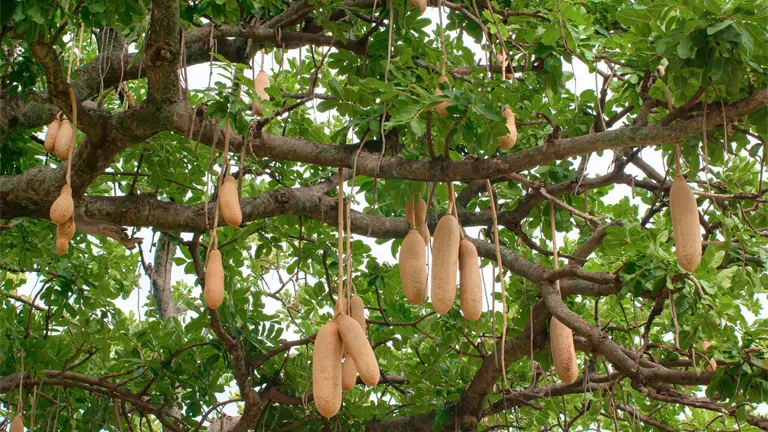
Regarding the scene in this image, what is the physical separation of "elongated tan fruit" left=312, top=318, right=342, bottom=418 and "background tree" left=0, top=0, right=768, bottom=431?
0.50 meters

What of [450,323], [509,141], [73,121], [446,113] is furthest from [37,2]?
[450,323]

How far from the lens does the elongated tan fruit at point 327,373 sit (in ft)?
5.85

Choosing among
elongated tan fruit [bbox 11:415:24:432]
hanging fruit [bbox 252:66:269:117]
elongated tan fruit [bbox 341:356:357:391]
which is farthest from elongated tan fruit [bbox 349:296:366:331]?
elongated tan fruit [bbox 11:415:24:432]

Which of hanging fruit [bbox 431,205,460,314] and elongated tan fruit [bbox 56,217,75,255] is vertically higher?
elongated tan fruit [bbox 56,217,75,255]

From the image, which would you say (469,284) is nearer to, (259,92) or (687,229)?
(687,229)

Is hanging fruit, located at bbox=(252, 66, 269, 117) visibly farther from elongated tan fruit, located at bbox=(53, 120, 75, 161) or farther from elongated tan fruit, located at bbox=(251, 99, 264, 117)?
elongated tan fruit, located at bbox=(53, 120, 75, 161)

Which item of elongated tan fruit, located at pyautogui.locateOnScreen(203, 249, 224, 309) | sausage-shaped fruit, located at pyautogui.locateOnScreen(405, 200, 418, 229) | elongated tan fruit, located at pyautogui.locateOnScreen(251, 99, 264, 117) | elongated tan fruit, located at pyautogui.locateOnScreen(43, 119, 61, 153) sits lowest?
elongated tan fruit, located at pyautogui.locateOnScreen(203, 249, 224, 309)

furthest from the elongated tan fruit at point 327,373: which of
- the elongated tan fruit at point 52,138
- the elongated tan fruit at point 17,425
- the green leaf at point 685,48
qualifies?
the elongated tan fruit at point 17,425

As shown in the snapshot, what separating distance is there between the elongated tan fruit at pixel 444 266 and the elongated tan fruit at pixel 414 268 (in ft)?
0.15

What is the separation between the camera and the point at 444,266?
1.98 m

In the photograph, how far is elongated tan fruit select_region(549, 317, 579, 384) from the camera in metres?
2.47

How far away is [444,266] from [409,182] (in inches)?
24.5

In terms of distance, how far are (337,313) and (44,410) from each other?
2557 mm

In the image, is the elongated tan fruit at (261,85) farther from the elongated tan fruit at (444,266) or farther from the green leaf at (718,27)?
the green leaf at (718,27)
